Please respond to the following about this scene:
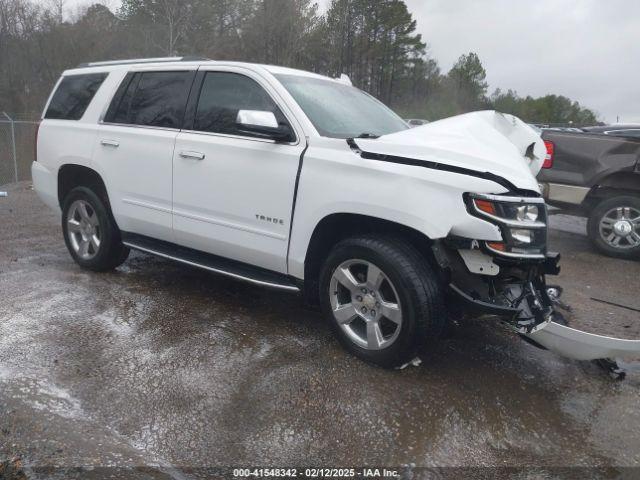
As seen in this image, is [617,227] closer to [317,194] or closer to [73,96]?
[317,194]

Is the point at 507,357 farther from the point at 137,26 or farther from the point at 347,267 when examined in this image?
the point at 137,26

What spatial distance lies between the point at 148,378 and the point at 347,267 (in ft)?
4.55

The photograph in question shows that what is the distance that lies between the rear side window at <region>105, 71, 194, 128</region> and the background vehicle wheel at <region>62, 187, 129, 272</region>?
79cm

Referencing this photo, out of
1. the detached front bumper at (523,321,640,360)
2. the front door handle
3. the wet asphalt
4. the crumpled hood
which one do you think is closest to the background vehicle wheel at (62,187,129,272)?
the wet asphalt

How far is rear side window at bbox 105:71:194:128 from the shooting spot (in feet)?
14.8

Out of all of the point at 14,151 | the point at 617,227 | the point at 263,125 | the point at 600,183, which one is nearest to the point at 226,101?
the point at 263,125

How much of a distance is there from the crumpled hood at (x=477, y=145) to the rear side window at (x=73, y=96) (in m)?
3.00

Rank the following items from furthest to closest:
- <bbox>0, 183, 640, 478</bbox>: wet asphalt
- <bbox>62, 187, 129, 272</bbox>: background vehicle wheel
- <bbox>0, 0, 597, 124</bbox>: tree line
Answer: <bbox>0, 0, 597, 124</bbox>: tree line < <bbox>62, 187, 129, 272</bbox>: background vehicle wheel < <bbox>0, 183, 640, 478</bbox>: wet asphalt

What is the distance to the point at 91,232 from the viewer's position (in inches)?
206

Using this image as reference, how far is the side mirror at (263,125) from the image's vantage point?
3.59 meters

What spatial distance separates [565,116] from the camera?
61.6 meters

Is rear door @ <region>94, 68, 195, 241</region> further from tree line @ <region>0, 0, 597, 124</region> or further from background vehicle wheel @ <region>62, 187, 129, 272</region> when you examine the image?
tree line @ <region>0, 0, 597, 124</region>

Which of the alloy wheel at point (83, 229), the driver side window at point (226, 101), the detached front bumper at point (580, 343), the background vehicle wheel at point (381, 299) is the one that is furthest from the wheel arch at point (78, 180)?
the detached front bumper at point (580, 343)

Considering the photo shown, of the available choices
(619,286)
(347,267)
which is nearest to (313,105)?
(347,267)
